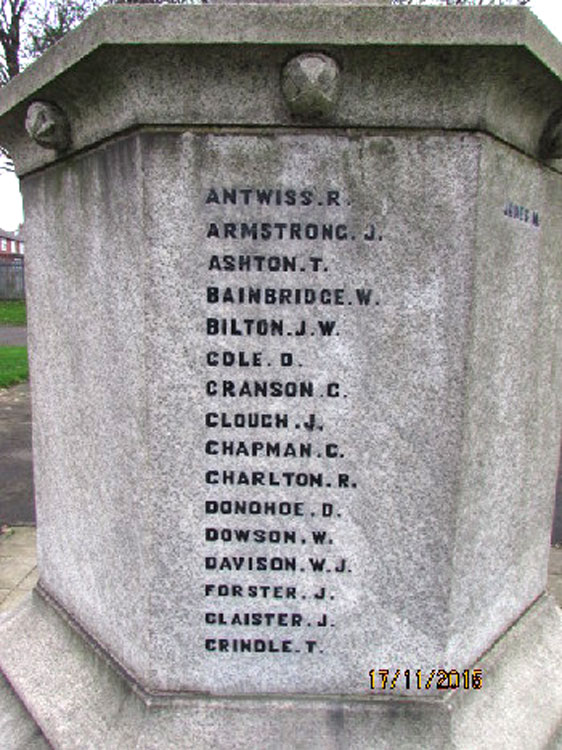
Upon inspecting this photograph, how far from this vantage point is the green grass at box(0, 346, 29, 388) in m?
12.2

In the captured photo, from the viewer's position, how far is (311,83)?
1.92 meters

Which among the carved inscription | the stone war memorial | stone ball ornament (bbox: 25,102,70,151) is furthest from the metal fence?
the carved inscription

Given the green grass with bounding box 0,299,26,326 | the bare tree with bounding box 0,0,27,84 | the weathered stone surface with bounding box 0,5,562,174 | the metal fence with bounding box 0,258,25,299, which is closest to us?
the weathered stone surface with bounding box 0,5,562,174

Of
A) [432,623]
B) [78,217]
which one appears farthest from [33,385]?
[432,623]

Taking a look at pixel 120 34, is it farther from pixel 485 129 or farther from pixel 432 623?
pixel 432 623

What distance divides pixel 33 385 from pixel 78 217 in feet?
3.36

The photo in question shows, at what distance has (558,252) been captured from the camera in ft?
9.31

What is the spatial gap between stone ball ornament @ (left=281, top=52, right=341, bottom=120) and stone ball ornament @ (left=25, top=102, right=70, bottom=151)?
95 centimetres

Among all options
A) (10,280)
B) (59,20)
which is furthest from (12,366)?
(10,280)

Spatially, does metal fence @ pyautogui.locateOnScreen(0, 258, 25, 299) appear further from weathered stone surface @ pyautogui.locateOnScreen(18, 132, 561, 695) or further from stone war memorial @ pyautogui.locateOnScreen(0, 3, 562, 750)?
weathered stone surface @ pyautogui.locateOnScreen(18, 132, 561, 695)

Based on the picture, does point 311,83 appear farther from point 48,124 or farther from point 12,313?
point 12,313

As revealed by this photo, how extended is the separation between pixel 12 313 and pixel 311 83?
30.3 meters
